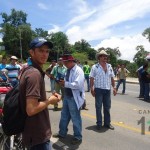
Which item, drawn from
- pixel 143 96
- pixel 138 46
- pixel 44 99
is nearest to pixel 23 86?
pixel 44 99

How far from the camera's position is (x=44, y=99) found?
3.41 meters

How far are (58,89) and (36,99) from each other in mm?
8174

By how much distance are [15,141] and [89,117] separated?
4.83 metres

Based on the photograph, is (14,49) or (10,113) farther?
(14,49)

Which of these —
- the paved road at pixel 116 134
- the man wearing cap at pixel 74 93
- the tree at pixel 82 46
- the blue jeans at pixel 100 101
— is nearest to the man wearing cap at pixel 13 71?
the paved road at pixel 116 134

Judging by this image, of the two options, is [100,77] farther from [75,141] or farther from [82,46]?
[82,46]

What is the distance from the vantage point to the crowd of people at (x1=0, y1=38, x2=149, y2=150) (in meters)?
3.30

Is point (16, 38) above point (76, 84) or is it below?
above

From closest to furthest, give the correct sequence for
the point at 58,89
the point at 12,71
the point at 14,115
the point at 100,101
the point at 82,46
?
the point at 14,115, the point at 100,101, the point at 12,71, the point at 58,89, the point at 82,46

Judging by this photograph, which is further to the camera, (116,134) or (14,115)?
(116,134)

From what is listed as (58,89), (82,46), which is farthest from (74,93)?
(82,46)

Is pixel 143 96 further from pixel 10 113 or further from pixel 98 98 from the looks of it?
pixel 10 113

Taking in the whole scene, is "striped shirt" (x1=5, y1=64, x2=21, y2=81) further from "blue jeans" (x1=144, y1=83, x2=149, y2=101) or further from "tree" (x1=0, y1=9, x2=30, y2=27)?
"tree" (x1=0, y1=9, x2=30, y2=27)

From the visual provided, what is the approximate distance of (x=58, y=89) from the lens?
11422 mm
